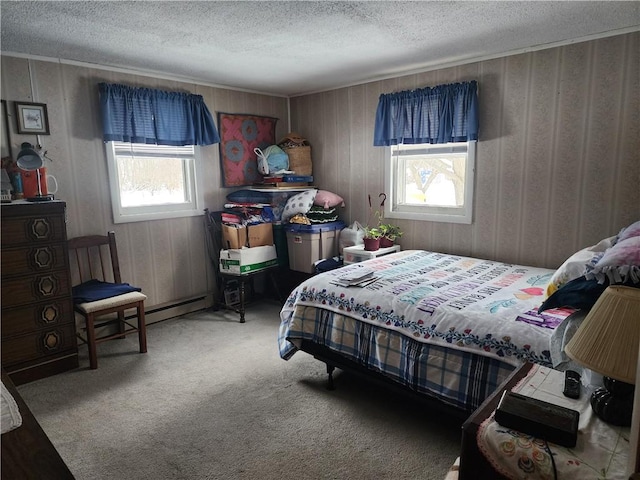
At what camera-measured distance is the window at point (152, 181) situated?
3.62 metres

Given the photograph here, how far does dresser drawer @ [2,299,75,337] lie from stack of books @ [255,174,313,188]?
85.1 inches

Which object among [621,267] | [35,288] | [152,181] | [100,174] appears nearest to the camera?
[621,267]

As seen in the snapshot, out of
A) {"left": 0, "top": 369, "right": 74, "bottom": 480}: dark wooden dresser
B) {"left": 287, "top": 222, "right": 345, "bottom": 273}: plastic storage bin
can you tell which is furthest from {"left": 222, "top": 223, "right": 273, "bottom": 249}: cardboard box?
{"left": 0, "top": 369, "right": 74, "bottom": 480}: dark wooden dresser

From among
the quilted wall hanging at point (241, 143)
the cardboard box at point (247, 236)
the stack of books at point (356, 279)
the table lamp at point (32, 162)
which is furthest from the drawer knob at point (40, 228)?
the stack of books at point (356, 279)

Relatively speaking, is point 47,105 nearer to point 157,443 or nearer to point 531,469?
point 157,443

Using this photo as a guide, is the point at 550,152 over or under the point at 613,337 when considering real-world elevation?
over

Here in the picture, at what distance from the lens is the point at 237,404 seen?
254 centimetres

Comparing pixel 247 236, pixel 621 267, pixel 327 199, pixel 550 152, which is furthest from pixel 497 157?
pixel 247 236

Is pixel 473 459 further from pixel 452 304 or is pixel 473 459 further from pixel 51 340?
pixel 51 340

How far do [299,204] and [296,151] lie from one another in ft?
2.12

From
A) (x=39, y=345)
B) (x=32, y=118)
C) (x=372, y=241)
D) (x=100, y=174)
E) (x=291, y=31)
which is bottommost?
(x=39, y=345)

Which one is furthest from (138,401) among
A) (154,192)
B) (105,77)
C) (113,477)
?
(105,77)

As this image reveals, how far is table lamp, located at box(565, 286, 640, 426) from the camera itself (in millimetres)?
1013

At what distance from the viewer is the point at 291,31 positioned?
8.77 feet
